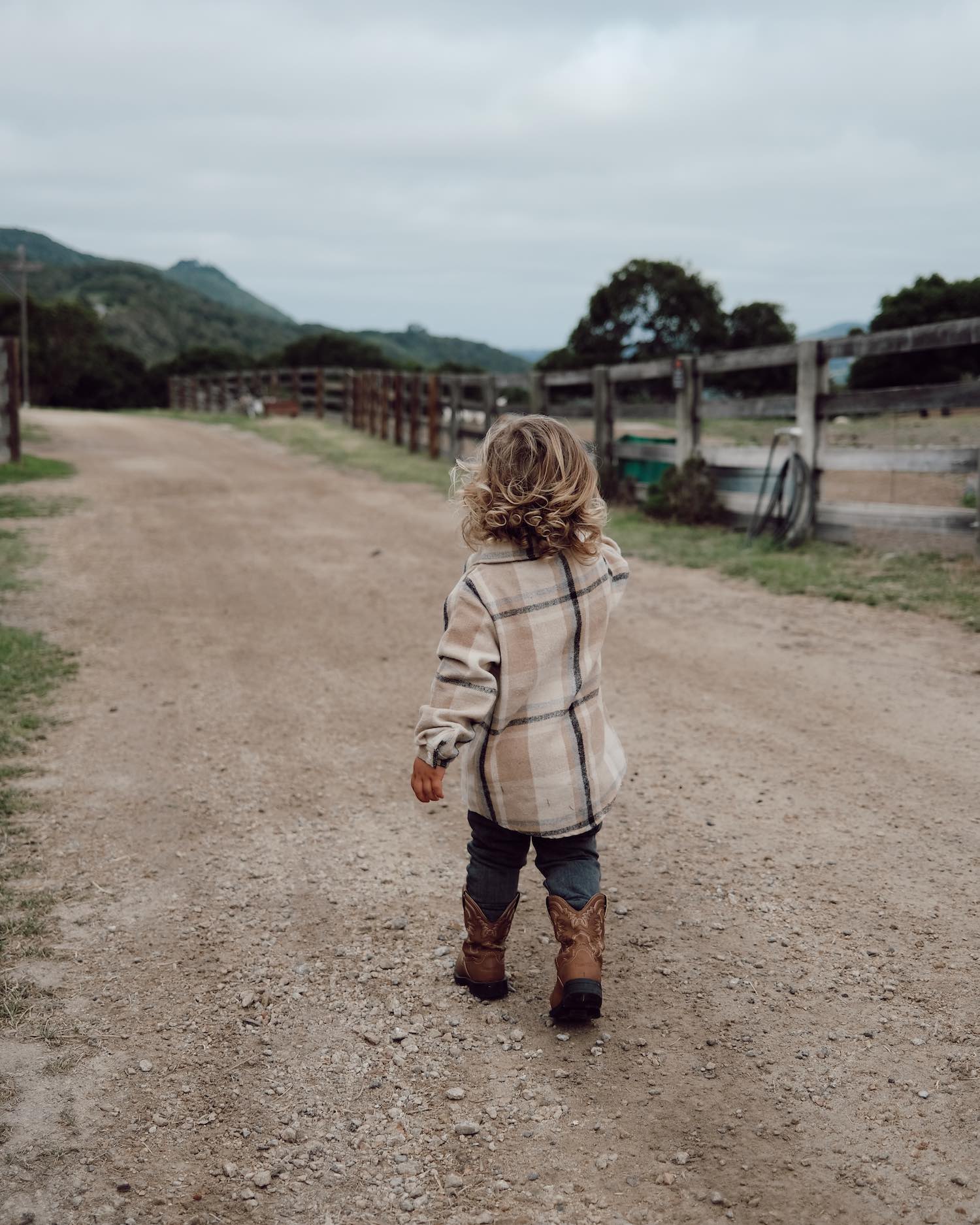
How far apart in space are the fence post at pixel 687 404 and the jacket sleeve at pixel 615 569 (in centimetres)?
731

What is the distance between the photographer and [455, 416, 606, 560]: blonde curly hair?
92.7 inches

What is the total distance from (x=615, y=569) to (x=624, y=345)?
103 feet

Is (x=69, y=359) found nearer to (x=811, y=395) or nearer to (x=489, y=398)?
(x=489, y=398)

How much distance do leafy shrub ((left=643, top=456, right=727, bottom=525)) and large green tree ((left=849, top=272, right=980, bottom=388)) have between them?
119 inches

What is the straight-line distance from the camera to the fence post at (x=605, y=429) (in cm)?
1102

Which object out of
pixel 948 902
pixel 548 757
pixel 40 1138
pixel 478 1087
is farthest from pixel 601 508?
pixel 40 1138

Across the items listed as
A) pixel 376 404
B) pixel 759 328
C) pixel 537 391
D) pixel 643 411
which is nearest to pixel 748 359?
pixel 643 411

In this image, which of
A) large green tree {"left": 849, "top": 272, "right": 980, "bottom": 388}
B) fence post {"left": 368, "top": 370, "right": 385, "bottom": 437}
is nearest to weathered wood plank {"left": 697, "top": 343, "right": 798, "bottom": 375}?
large green tree {"left": 849, "top": 272, "right": 980, "bottom": 388}

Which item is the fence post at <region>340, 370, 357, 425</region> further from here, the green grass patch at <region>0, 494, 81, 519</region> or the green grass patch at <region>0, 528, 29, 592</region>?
the green grass patch at <region>0, 528, 29, 592</region>

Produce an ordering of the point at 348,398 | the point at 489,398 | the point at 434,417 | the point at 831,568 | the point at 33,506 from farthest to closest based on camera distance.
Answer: the point at 348,398
the point at 434,417
the point at 489,398
the point at 33,506
the point at 831,568

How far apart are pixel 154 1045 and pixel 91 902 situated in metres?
0.75

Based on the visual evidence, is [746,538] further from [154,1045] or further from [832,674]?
[154,1045]

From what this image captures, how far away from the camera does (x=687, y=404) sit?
977 centimetres

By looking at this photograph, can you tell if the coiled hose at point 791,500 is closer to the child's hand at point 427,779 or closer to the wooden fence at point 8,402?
the child's hand at point 427,779
